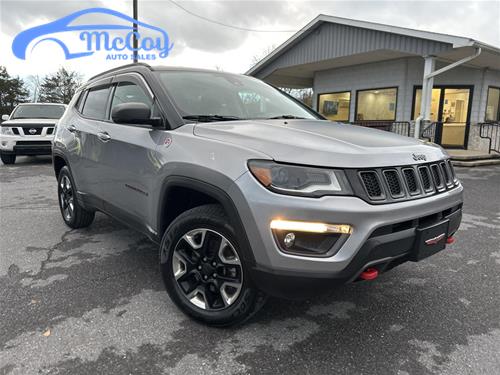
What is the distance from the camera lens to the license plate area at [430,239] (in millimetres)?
2314

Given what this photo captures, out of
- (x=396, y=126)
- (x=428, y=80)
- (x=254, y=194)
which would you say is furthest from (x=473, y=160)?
(x=254, y=194)

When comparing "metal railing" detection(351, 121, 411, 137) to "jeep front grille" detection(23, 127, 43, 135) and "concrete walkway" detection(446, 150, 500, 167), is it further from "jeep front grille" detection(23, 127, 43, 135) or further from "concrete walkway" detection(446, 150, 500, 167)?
"jeep front grille" detection(23, 127, 43, 135)

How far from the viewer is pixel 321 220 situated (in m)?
2.04

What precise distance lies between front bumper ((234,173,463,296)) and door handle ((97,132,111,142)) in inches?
71.5

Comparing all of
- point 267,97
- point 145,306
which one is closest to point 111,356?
point 145,306

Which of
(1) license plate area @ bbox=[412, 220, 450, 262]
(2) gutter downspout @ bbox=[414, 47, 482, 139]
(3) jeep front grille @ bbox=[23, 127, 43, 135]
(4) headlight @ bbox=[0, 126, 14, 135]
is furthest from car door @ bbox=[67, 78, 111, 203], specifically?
(2) gutter downspout @ bbox=[414, 47, 482, 139]

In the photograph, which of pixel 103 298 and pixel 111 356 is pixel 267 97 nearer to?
pixel 103 298

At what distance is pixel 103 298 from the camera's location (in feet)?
9.86

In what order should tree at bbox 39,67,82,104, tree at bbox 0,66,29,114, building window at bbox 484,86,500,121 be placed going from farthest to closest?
tree at bbox 39,67,82,104, tree at bbox 0,66,29,114, building window at bbox 484,86,500,121

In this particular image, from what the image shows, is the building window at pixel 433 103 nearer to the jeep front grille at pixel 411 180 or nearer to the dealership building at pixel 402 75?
the dealership building at pixel 402 75

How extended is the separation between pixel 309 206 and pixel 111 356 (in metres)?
1.41

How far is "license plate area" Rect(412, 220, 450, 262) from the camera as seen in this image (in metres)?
2.31

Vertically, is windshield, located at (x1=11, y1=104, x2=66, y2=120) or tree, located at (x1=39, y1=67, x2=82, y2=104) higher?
tree, located at (x1=39, y1=67, x2=82, y2=104)

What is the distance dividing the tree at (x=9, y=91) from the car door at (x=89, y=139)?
185ft
